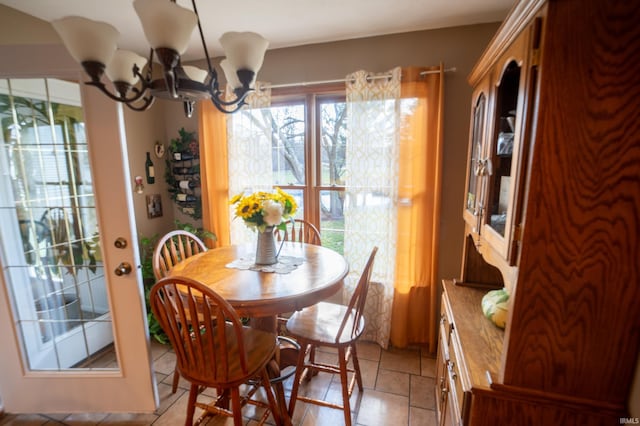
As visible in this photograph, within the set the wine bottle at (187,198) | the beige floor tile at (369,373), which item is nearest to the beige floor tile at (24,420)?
the wine bottle at (187,198)

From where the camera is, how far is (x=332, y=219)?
256 centimetres

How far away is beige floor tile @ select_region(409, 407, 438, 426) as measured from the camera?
164 cm

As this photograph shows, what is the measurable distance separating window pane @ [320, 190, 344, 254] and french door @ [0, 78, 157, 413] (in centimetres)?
149

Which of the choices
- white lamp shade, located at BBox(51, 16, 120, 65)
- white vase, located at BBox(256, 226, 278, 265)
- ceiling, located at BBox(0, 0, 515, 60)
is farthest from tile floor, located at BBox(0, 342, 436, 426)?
ceiling, located at BBox(0, 0, 515, 60)

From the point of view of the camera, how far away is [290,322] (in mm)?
1724

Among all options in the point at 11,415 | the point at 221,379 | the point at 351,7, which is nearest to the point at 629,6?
the point at 351,7

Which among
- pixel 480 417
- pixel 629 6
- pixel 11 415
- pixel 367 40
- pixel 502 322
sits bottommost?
pixel 11 415

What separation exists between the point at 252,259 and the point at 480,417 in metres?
1.42

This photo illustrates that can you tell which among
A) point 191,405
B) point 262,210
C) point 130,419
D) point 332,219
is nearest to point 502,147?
point 262,210

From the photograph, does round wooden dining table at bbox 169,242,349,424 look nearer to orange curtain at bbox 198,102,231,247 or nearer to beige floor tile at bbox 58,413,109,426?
orange curtain at bbox 198,102,231,247

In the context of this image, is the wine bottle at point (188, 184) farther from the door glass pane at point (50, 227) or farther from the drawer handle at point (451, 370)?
the drawer handle at point (451, 370)

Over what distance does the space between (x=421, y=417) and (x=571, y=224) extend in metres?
1.54

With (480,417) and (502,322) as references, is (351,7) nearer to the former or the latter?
(502,322)

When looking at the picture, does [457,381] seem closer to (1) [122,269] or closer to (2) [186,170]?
(1) [122,269]
